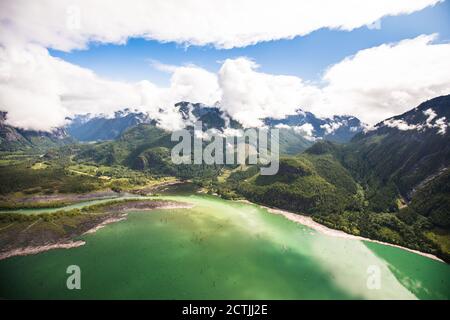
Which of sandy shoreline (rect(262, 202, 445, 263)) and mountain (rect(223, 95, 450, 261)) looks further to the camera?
mountain (rect(223, 95, 450, 261))

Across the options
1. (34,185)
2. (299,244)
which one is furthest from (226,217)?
(34,185)

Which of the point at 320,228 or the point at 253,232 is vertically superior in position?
the point at 320,228

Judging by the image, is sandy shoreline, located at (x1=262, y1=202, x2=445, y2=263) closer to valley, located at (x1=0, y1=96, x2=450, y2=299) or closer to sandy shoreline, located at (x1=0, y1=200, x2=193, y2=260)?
valley, located at (x1=0, y1=96, x2=450, y2=299)

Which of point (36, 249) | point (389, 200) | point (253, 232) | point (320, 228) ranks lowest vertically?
point (36, 249)

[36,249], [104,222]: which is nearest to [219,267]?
[36,249]

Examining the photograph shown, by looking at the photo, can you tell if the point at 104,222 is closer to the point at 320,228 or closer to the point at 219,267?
the point at 219,267

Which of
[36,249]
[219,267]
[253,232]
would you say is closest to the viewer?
[219,267]

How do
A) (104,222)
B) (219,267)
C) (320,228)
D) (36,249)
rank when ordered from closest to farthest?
1. (219,267)
2. (36,249)
3. (104,222)
4. (320,228)

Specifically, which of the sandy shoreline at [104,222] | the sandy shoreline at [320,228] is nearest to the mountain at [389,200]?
the sandy shoreline at [320,228]

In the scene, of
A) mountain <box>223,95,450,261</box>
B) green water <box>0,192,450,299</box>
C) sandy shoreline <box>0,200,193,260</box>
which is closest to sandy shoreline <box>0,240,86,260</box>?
sandy shoreline <box>0,200,193,260</box>
